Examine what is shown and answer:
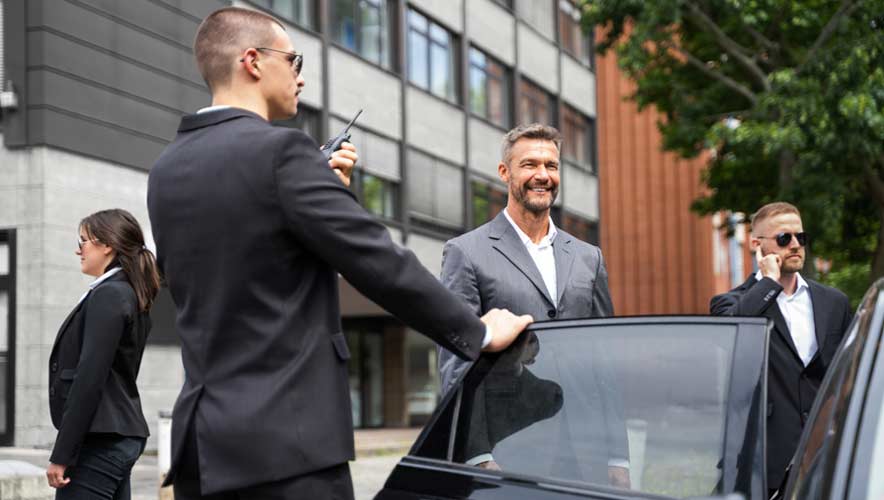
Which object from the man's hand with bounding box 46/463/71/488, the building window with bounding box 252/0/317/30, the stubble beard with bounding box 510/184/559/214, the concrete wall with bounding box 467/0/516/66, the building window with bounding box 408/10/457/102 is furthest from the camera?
the concrete wall with bounding box 467/0/516/66

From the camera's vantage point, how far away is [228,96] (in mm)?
3107

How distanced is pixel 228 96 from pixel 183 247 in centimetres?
40

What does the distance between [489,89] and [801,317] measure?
27455 millimetres

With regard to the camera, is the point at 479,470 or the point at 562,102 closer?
the point at 479,470

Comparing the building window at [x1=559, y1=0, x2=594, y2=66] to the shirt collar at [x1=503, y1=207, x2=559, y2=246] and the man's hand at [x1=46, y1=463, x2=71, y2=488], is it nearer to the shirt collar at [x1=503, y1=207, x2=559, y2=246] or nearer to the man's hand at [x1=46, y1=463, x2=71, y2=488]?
the shirt collar at [x1=503, y1=207, x2=559, y2=246]

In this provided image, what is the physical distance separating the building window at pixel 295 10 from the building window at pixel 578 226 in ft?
45.5

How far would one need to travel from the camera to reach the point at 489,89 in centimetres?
3234

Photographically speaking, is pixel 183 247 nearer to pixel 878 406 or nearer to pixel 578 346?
pixel 578 346

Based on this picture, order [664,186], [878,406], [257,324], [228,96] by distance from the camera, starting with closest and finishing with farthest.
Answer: [878,406] → [257,324] → [228,96] → [664,186]

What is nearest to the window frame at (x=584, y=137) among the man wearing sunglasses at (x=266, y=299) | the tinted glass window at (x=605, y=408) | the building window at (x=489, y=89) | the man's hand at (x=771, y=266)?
the building window at (x=489, y=89)

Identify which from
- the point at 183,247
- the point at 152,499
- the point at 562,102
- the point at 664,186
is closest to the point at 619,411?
the point at 183,247

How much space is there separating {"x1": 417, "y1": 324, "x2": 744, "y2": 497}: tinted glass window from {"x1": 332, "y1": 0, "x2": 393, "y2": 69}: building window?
72.0 ft

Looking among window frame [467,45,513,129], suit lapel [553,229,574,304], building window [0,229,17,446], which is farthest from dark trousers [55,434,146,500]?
window frame [467,45,513,129]

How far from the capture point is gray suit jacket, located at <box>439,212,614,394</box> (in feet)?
16.5
